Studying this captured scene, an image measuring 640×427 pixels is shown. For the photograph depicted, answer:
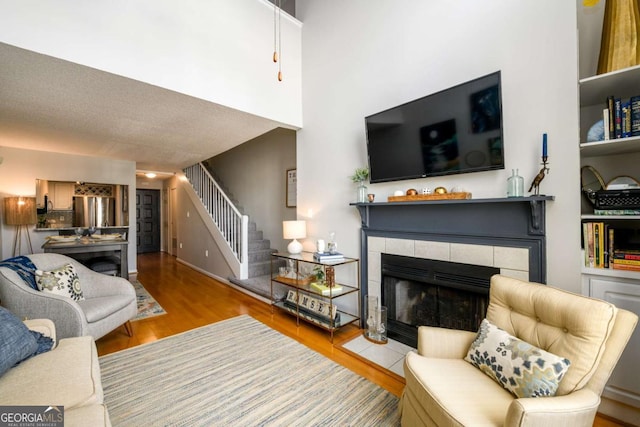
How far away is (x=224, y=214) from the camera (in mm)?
4891

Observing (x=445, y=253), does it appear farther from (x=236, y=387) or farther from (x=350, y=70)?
(x=350, y=70)

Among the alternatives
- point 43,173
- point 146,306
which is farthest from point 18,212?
point 146,306

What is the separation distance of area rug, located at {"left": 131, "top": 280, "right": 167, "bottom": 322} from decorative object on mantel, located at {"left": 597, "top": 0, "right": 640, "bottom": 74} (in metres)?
4.57

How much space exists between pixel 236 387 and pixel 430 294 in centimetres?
175

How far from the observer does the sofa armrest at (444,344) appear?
5.14ft

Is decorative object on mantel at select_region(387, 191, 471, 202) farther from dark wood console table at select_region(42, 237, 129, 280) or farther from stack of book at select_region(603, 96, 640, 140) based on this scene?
dark wood console table at select_region(42, 237, 129, 280)

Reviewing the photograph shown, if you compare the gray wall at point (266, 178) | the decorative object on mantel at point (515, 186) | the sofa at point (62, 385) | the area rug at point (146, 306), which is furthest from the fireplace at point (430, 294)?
the area rug at point (146, 306)

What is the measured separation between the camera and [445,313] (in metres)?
2.31

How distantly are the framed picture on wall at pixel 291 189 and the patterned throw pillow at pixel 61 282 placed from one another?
115 inches

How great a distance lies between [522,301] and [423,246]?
0.97 m

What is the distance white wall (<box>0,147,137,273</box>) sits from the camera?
4.10m

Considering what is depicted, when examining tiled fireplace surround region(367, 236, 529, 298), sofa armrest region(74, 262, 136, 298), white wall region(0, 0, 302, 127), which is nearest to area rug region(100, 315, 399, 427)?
sofa armrest region(74, 262, 136, 298)

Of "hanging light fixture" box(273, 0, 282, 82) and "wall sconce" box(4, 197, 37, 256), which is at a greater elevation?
"hanging light fixture" box(273, 0, 282, 82)

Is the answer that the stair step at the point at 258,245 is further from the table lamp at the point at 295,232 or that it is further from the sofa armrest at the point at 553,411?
the sofa armrest at the point at 553,411
